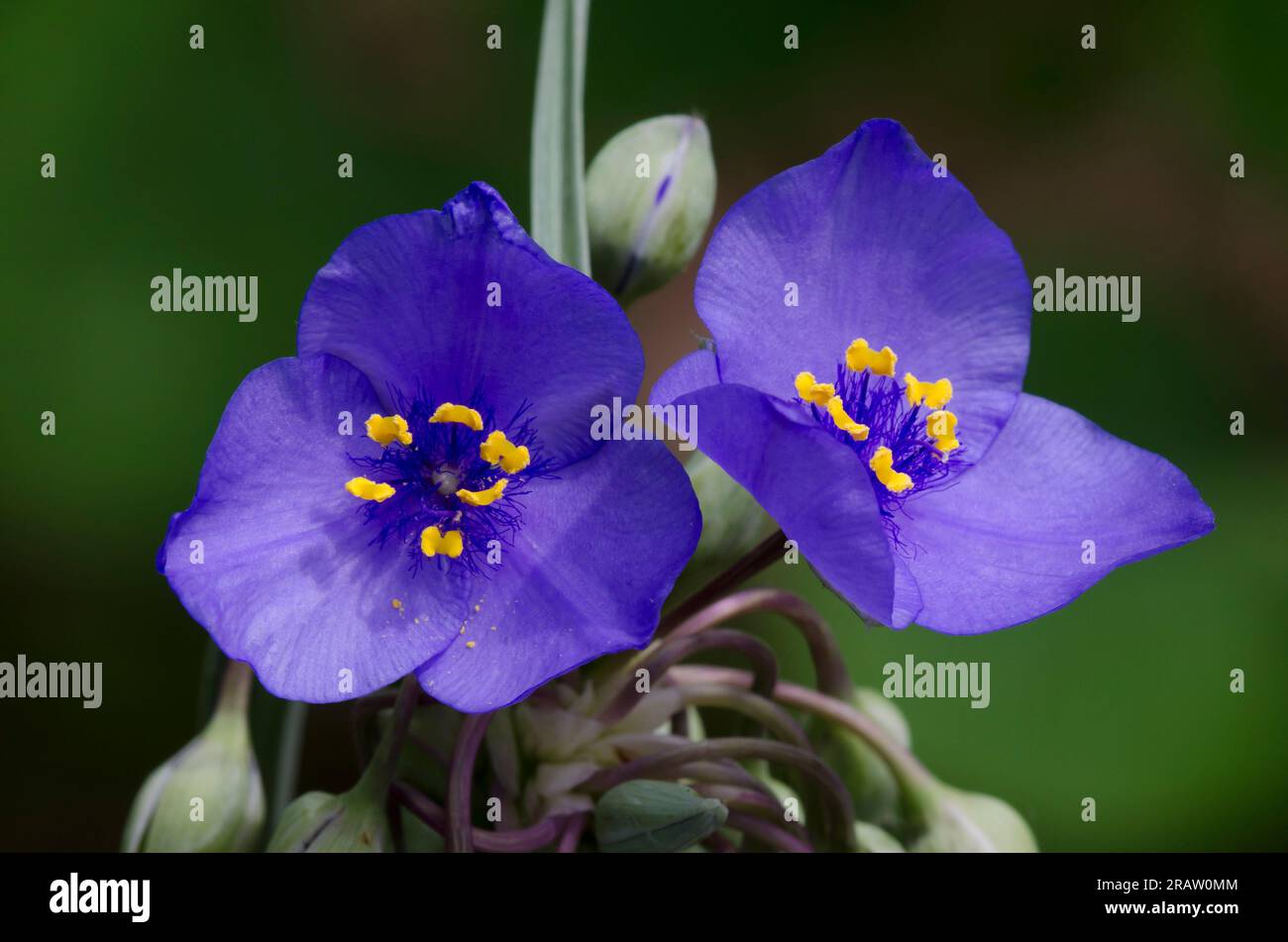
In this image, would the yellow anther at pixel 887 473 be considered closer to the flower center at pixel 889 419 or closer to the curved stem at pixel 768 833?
the flower center at pixel 889 419

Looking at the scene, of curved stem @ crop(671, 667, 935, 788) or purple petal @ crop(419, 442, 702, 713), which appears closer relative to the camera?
purple petal @ crop(419, 442, 702, 713)

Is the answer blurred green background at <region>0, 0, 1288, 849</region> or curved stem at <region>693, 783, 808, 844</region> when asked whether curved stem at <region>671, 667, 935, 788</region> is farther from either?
blurred green background at <region>0, 0, 1288, 849</region>

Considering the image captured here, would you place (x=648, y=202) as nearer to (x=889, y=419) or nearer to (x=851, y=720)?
(x=889, y=419)

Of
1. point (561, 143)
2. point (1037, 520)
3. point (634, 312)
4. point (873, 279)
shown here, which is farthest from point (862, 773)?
point (634, 312)

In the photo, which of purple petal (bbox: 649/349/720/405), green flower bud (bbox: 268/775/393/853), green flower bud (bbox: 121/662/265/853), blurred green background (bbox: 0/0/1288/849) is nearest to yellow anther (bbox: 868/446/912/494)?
purple petal (bbox: 649/349/720/405)

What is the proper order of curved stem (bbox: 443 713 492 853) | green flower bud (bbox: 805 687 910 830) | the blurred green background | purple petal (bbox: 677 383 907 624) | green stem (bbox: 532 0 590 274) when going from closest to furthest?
1. purple petal (bbox: 677 383 907 624)
2. curved stem (bbox: 443 713 492 853)
3. green stem (bbox: 532 0 590 274)
4. green flower bud (bbox: 805 687 910 830)
5. the blurred green background
